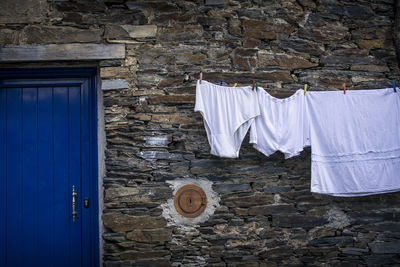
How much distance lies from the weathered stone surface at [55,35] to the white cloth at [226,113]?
1216 mm

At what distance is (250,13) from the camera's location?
2924 mm

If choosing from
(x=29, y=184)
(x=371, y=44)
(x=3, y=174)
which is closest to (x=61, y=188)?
(x=29, y=184)

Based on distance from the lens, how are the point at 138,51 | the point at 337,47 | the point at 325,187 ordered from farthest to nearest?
the point at 337,47
the point at 138,51
the point at 325,187

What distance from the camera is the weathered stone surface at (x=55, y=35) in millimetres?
2771

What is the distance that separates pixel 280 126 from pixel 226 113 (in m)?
0.52

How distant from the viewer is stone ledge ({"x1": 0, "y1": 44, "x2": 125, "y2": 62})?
2.73 m

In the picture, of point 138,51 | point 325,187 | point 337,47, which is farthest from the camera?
point 337,47

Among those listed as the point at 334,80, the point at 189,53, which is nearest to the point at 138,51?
the point at 189,53

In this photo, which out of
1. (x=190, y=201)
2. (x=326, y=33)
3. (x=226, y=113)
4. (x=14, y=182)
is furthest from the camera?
(x=326, y=33)

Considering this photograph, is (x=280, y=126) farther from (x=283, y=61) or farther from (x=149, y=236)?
(x=149, y=236)

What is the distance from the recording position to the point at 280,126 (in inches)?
105

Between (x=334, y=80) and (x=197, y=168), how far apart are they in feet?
5.52

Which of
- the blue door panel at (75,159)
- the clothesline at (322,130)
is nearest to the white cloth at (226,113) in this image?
the clothesline at (322,130)

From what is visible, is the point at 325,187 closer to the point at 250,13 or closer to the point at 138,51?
the point at 250,13
